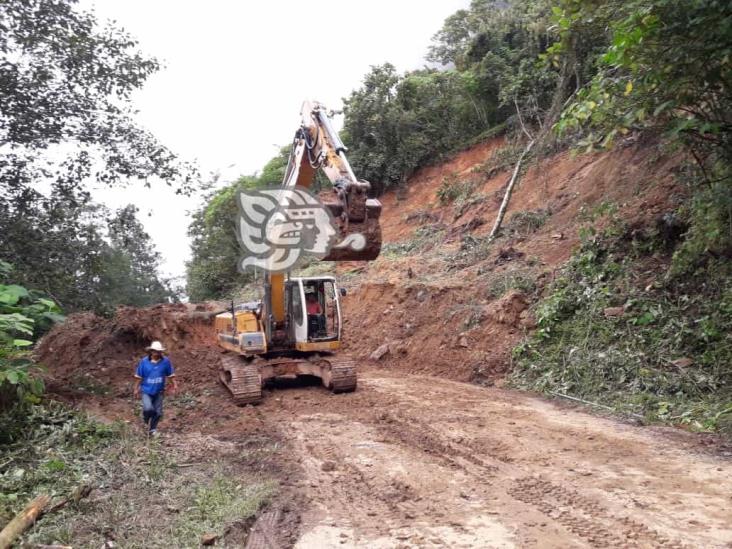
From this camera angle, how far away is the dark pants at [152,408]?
823cm

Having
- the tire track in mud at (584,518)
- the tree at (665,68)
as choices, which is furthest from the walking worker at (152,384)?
the tree at (665,68)

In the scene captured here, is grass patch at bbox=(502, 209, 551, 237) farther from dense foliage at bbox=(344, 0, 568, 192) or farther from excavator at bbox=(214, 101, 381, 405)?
excavator at bbox=(214, 101, 381, 405)

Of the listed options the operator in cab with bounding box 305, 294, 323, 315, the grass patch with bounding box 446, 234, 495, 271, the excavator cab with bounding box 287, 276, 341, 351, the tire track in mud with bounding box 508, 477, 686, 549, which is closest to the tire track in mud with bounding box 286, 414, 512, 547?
the tire track in mud with bounding box 508, 477, 686, 549

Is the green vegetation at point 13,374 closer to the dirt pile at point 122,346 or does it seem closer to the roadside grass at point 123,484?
the roadside grass at point 123,484

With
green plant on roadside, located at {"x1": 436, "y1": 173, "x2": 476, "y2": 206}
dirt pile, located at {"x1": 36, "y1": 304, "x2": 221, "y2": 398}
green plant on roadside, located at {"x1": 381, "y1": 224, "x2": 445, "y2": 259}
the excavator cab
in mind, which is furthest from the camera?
green plant on roadside, located at {"x1": 436, "y1": 173, "x2": 476, "y2": 206}

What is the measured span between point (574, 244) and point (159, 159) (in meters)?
9.33

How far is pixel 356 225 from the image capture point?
293 inches

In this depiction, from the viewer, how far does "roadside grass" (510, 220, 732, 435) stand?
328 inches

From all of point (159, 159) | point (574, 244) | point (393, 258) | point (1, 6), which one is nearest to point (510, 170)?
point (393, 258)

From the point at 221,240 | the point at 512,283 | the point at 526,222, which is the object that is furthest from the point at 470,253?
the point at 221,240

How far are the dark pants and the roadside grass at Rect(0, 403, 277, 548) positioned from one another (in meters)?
0.55

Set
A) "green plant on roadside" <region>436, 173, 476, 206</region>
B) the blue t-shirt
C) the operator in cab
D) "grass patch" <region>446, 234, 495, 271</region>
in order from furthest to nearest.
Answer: "green plant on roadside" <region>436, 173, 476, 206</region>, "grass patch" <region>446, 234, 495, 271</region>, the operator in cab, the blue t-shirt

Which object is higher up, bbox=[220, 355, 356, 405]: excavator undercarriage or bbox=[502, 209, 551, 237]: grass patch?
bbox=[502, 209, 551, 237]: grass patch

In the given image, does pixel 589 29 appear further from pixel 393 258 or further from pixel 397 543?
pixel 393 258
